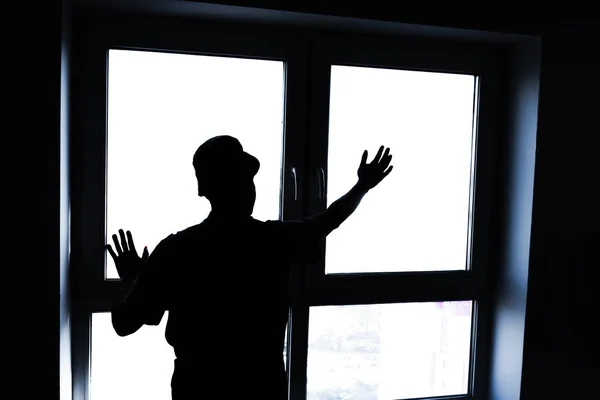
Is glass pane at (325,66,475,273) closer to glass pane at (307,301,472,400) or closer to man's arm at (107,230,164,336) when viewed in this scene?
glass pane at (307,301,472,400)

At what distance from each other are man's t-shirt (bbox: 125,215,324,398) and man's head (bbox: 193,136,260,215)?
5 cm

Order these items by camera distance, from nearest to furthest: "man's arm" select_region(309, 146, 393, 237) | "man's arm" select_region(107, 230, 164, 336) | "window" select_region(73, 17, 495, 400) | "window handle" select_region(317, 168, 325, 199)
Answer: "man's arm" select_region(107, 230, 164, 336) → "man's arm" select_region(309, 146, 393, 237) → "window" select_region(73, 17, 495, 400) → "window handle" select_region(317, 168, 325, 199)

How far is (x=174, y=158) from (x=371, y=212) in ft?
2.16

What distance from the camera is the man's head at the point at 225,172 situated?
41.3 inches

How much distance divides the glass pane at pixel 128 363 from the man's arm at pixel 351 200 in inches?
26.6

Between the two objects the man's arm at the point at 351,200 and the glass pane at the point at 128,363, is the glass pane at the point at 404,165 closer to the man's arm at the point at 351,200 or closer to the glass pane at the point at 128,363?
the man's arm at the point at 351,200

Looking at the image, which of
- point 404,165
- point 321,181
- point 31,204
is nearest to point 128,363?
point 31,204

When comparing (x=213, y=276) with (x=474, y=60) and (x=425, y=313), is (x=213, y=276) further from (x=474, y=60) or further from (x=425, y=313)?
(x=474, y=60)

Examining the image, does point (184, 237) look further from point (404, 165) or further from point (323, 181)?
point (404, 165)

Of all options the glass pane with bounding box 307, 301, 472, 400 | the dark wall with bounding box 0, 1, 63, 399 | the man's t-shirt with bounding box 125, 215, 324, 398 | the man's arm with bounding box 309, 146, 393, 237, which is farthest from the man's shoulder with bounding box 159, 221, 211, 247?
the glass pane with bounding box 307, 301, 472, 400

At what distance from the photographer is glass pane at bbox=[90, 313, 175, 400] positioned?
1.58 meters

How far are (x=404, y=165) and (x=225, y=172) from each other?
34.6 inches

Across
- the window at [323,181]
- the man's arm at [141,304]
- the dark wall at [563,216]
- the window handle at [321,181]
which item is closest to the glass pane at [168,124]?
the window at [323,181]

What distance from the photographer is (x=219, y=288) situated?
1.07 m
